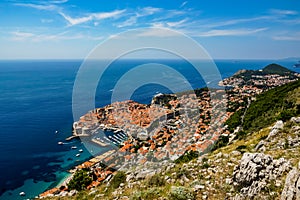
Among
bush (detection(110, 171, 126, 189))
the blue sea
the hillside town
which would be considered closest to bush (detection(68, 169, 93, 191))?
the hillside town

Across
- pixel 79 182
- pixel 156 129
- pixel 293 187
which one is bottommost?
pixel 156 129

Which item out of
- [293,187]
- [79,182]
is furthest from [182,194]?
[79,182]

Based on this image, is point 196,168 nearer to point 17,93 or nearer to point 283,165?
point 283,165

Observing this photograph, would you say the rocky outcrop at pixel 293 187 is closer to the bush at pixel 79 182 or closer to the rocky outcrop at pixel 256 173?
the rocky outcrop at pixel 256 173

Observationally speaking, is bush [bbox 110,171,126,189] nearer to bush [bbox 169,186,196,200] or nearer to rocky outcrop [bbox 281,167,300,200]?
bush [bbox 169,186,196,200]

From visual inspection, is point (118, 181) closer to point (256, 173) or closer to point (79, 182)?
point (256, 173)

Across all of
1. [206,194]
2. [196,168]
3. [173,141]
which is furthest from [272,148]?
[173,141]

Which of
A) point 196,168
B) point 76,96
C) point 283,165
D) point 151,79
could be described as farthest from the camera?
point 151,79

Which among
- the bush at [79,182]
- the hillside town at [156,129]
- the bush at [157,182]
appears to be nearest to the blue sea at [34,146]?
the hillside town at [156,129]
